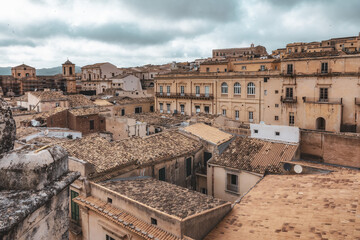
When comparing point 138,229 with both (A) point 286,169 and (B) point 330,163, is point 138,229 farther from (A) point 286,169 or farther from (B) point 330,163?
(B) point 330,163

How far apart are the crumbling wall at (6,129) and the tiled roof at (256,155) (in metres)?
14.9

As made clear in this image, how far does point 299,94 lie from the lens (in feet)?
112

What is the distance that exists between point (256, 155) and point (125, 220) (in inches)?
394

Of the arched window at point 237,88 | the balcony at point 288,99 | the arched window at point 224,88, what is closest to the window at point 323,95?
the balcony at point 288,99

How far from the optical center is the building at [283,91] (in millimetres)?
31125

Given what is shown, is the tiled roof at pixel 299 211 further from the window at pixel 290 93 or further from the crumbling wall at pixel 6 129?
the window at pixel 290 93

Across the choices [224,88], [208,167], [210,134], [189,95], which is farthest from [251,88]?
[208,167]

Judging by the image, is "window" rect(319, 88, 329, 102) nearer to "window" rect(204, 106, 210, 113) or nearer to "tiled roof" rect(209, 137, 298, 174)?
"window" rect(204, 106, 210, 113)

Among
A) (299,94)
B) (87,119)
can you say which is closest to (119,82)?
(87,119)

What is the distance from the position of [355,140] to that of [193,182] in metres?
10.4

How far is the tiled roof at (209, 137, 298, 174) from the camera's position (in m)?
16.8

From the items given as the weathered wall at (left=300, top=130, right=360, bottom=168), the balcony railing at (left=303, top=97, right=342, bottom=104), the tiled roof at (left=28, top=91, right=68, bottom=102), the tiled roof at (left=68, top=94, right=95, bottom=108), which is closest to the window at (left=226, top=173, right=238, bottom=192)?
the weathered wall at (left=300, top=130, right=360, bottom=168)

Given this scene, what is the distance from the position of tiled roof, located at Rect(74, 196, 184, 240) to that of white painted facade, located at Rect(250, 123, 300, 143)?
12390mm

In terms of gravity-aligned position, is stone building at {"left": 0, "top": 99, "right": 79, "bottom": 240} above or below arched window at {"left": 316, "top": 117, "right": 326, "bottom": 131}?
above
